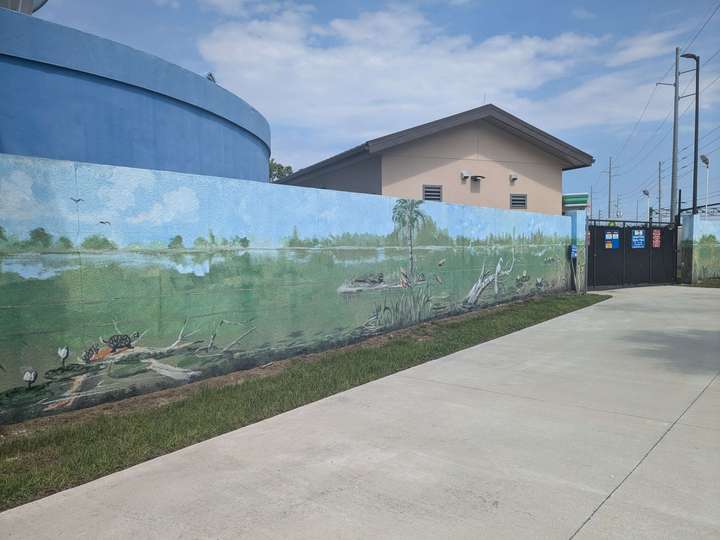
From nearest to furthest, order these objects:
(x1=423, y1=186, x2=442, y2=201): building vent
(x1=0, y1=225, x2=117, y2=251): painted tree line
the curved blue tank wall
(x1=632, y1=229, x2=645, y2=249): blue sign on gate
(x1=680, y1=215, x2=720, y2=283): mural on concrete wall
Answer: (x1=0, y1=225, x2=117, y2=251): painted tree line
the curved blue tank wall
(x1=423, y1=186, x2=442, y2=201): building vent
(x1=632, y1=229, x2=645, y2=249): blue sign on gate
(x1=680, y1=215, x2=720, y2=283): mural on concrete wall

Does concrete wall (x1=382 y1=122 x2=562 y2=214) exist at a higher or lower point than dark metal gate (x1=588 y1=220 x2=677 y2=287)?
higher

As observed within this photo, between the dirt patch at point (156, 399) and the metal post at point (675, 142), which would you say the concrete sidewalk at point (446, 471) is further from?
the metal post at point (675, 142)

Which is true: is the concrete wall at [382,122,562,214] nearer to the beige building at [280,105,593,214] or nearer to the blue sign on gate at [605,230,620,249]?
the beige building at [280,105,593,214]

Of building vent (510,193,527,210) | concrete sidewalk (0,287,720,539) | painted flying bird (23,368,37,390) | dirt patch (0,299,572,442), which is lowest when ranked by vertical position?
concrete sidewalk (0,287,720,539)

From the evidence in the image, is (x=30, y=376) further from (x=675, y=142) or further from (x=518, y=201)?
(x=675, y=142)

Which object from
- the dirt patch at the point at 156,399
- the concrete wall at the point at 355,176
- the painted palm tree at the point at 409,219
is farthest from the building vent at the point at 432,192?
the dirt patch at the point at 156,399

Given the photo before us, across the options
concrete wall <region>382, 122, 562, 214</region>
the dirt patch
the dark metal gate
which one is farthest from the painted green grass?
the dark metal gate

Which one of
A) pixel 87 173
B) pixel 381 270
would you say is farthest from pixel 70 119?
pixel 381 270

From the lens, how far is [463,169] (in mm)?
16953

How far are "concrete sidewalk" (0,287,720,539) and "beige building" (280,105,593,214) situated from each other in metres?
10.2

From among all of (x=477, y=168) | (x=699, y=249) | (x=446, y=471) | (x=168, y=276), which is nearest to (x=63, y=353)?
(x=168, y=276)

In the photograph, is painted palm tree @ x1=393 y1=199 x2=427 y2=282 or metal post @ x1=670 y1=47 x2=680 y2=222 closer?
painted palm tree @ x1=393 y1=199 x2=427 y2=282

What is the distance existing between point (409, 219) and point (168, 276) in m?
4.95

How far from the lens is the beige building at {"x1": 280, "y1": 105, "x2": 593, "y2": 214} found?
15.7m
